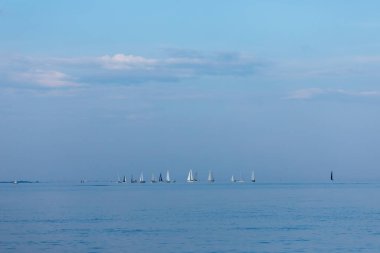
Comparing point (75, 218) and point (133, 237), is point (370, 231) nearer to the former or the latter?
point (133, 237)

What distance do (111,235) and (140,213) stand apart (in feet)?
110

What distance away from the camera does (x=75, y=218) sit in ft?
307

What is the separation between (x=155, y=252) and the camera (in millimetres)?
58031

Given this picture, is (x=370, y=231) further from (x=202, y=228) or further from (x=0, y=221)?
(x=0, y=221)

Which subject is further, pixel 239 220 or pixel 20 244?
pixel 239 220

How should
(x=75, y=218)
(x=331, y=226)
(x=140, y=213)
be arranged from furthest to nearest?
(x=140, y=213) < (x=75, y=218) < (x=331, y=226)

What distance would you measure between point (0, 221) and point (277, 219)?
33.2m

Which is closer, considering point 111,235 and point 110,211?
point 111,235

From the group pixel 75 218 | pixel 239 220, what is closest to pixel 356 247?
pixel 239 220

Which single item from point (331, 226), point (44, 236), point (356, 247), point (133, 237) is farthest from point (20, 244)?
point (331, 226)

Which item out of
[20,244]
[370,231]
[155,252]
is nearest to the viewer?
[155,252]

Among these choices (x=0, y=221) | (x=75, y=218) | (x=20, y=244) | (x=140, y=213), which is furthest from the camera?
(x=140, y=213)

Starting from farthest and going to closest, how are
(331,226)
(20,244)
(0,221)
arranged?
(0,221) → (331,226) → (20,244)

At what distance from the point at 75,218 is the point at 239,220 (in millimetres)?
21146
